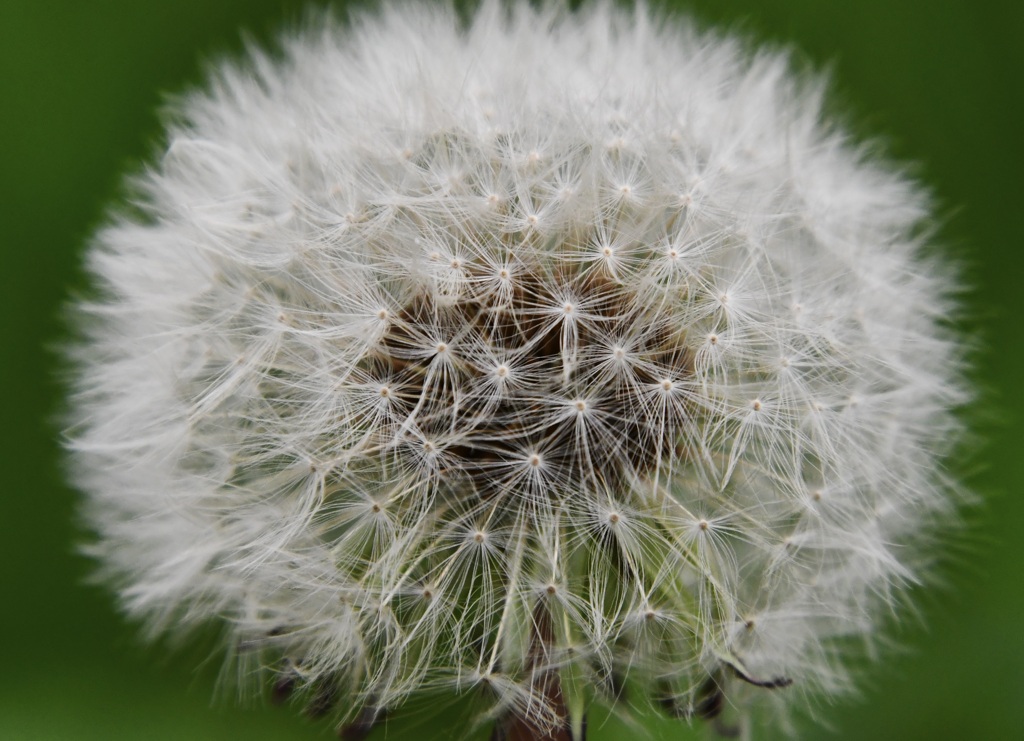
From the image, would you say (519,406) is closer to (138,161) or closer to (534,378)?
(534,378)

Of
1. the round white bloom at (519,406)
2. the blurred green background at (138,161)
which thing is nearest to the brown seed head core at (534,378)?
the round white bloom at (519,406)

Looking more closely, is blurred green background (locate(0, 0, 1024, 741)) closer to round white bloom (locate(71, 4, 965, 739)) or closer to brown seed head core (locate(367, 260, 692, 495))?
round white bloom (locate(71, 4, 965, 739))

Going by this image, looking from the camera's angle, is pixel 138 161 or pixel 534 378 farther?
pixel 138 161

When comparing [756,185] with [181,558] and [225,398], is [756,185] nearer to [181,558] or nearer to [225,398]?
[225,398]

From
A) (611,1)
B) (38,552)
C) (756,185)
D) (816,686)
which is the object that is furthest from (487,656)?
(38,552)

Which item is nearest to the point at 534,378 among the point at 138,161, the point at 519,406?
the point at 519,406

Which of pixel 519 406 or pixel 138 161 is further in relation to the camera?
pixel 138 161

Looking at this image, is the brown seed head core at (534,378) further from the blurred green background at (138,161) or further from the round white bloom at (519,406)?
the blurred green background at (138,161)

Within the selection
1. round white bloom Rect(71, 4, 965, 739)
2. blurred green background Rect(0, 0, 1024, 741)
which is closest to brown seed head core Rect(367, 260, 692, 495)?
round white bloom Rect(71, 4, 965, 739)
